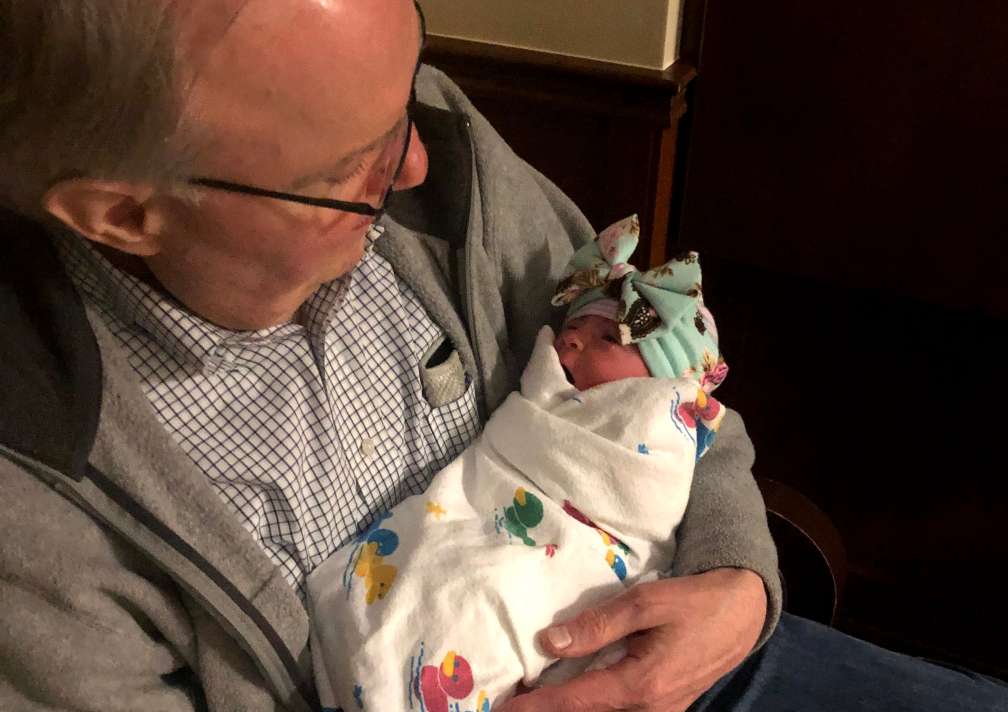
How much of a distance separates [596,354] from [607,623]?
13.3 inches

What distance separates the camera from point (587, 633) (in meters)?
0.89

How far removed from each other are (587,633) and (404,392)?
0.35 m

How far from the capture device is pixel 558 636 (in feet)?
2.88

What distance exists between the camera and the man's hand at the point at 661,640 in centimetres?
88

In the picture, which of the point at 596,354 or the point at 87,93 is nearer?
the point at 87,93

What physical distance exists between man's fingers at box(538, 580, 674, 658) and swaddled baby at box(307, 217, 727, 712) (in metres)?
0.02

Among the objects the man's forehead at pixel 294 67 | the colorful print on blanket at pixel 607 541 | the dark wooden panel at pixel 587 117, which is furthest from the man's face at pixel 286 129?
the dark wooden panel at pixel 587 117

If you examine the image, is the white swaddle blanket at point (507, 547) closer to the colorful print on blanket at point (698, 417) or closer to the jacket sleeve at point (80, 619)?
the colorful print on blanket at point (698, 417)

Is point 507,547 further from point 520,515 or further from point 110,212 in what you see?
point 110,212

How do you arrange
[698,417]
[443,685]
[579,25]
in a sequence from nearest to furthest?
1. [443,685]
2. [698,417]
3. [579,25]

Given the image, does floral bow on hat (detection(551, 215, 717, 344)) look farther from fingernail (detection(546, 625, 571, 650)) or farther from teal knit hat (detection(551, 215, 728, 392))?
fingernail (detection(546, 625, 571, 650))

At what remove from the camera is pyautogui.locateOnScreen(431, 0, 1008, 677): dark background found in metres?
1.38

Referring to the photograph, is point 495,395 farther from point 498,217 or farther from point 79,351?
point 79,351

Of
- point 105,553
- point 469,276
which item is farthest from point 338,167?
point 105,553
